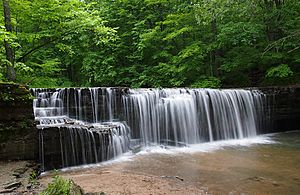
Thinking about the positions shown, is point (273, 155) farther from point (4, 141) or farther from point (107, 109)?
point (4, 141)

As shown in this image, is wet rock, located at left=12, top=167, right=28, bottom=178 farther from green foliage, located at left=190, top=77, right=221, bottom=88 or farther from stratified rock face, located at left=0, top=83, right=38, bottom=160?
green foliage, located at left=190, top=77, right=221, bottom=88

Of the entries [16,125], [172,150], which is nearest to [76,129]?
[16,125]

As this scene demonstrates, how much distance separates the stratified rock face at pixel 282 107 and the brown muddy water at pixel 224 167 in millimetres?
3115

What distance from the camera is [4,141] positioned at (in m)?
5.93

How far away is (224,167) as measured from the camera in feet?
21.6

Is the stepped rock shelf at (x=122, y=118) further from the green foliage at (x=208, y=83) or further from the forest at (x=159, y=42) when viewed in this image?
the green foliage at (x=208, y=83)

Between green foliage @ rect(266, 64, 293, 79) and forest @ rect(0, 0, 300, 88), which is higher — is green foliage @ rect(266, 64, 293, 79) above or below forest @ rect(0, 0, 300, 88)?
below

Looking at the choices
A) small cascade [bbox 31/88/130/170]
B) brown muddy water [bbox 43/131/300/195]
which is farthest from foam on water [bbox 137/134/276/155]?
small cascade [bbox 31/88/130/170]

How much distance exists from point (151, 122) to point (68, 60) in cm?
1098

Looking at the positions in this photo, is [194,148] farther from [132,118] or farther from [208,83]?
[208,83]

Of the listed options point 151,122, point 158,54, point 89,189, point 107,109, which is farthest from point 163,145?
point 158,54

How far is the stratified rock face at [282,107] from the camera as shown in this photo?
12672 mm

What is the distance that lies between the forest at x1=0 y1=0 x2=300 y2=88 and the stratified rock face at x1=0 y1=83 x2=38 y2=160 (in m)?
2.55

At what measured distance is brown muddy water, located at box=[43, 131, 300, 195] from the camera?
5.18 m
